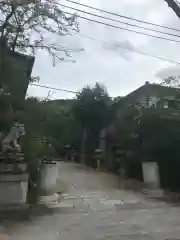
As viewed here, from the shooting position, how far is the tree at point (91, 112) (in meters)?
20.8

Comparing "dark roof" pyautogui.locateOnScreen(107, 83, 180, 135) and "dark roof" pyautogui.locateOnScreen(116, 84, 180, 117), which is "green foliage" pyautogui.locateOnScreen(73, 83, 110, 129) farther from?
"dark roof" pyautogui.locateOnScreen(116, 84, 180, 117)

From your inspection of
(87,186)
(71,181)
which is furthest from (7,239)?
(71,181)

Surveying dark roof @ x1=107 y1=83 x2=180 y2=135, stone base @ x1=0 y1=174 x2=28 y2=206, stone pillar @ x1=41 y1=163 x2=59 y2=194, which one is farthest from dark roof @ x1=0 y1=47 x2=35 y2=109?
dark roof @ x1=107 y1=83 x2=180 y2=135

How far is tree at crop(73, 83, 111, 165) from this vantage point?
2075 centimetres

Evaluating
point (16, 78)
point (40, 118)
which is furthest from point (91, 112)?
point (16, 78)

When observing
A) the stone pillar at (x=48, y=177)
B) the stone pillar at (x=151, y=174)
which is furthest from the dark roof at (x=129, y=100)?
the stone pillar at (x=48, y=177)

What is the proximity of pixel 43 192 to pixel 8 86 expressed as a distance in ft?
10.7

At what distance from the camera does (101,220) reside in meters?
8.16

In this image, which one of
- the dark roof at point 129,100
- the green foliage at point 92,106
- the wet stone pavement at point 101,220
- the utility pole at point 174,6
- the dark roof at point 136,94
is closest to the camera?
the wet stone pavement at point 101,220

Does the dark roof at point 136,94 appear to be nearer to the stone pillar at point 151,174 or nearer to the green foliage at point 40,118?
the stone pillar at point 151,174

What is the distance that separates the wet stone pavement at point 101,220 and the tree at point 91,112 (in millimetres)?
8802

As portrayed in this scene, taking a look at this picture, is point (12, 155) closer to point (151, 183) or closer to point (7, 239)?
point (7, 239)

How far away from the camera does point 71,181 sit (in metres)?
13.8

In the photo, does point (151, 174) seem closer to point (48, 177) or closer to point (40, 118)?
point (48, 177)
